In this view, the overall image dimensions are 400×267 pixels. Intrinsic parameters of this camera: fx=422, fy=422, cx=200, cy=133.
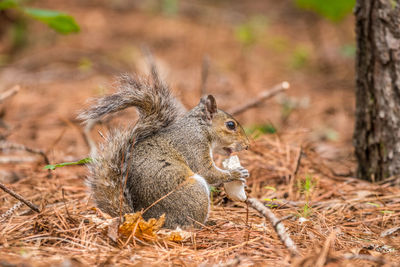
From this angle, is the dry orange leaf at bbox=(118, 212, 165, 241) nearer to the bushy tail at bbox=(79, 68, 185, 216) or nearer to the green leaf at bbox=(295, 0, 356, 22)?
the bushy tail at bbox=(79, 68, 185, 216)

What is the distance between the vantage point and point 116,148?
2.14 m

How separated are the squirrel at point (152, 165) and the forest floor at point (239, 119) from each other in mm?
112

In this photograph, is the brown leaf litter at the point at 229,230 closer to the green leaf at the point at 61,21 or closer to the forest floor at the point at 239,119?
the forest floor at the point at 239,119

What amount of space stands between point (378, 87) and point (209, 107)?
1.13 m

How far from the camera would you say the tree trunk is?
8.77 ft

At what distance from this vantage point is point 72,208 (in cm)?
242

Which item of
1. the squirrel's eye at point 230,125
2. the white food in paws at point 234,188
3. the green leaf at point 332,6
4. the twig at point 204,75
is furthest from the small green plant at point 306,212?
the green leaf at point 332,6

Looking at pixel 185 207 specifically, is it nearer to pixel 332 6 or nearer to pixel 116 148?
pixel 116 148

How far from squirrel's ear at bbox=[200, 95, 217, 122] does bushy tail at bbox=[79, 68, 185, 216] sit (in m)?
0.46

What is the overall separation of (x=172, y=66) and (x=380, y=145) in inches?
164

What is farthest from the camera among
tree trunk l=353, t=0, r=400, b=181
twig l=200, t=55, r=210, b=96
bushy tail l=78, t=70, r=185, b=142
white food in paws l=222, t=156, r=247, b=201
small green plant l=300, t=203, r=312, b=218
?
twig l=200, t=55, r=210, b=96

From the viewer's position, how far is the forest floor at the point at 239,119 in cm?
190

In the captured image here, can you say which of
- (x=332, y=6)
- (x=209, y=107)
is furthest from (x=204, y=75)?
(x=332, y=6)

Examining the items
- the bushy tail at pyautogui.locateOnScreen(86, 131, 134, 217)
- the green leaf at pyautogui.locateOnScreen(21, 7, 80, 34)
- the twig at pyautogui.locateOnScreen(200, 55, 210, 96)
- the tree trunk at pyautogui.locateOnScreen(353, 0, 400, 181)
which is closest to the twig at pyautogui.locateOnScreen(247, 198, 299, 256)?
the bushy tail at pyautogui.locateOnScreen(86, 131, 134, 217)
